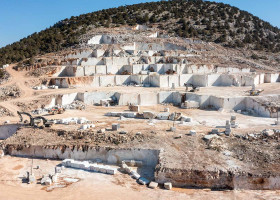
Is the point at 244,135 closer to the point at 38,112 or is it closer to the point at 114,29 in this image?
the point at 38,112

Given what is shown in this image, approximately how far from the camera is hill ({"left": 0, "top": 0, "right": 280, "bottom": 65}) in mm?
38428

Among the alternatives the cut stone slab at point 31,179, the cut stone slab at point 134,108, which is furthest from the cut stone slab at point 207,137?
the cut stone slab at point 31,179

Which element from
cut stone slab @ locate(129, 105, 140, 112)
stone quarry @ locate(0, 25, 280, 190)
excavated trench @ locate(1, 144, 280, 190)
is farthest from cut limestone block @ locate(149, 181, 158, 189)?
cut stone slab @ locate(129, 105, 140, 112)

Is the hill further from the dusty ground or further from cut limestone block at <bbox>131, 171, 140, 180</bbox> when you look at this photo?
cut limestone block at <bbox>131, 171, 140, 180</bbox>

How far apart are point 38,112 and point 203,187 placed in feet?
45.2

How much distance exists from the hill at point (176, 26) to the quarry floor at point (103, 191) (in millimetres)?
26141

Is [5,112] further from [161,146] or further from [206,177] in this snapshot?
[206,177]

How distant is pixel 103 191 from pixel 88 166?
2.07m

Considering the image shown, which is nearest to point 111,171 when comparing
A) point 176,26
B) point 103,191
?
point 103,191

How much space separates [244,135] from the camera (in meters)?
13.8

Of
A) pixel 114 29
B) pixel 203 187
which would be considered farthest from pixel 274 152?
pixel 114 29

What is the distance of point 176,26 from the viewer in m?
46.9

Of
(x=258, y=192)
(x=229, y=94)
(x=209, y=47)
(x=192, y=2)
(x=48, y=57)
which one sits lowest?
(x=258, y=192)

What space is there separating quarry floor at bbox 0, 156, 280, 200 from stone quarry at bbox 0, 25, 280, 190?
38 cm
